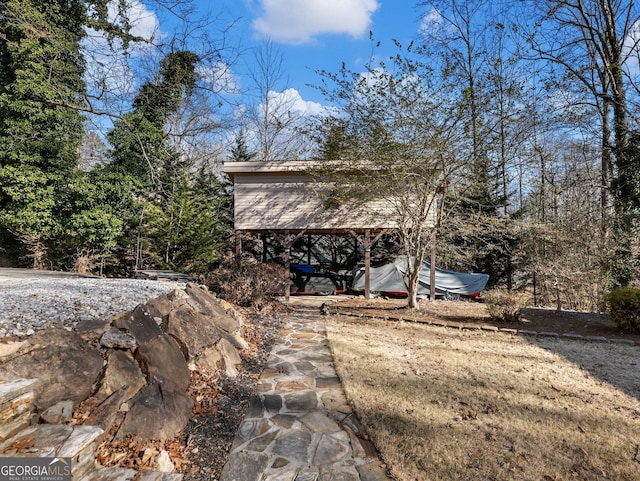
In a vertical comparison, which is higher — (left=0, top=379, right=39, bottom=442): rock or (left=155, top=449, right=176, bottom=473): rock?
(left=0, top=379, right=39, bottom=442): rock

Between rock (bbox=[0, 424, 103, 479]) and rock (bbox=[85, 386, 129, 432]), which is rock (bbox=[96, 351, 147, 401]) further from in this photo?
rock (bbox=[0, 424, 103, 479])

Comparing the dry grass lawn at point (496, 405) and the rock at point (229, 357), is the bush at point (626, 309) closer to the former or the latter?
the dry grass lawn at point (496, 405)

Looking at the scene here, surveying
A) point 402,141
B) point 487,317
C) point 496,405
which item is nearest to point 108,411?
point 496,405

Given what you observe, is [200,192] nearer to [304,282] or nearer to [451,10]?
[304,282]

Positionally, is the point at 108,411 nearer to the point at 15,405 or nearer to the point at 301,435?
the point at 15,405

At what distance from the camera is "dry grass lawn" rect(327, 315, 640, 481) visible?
2422mm

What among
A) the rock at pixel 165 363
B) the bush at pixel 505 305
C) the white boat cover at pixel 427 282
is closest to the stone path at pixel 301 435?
A: the rock at pixel 165 363

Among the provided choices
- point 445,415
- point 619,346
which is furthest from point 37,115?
point 619,346

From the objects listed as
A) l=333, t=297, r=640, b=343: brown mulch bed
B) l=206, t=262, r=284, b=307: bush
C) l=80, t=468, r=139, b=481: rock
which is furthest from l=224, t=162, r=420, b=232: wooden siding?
l=80, t=468, r=139, b=481: rock

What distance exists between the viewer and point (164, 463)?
7.48 ft

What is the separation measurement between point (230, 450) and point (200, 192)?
13828mm

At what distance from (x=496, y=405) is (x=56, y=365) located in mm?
3884

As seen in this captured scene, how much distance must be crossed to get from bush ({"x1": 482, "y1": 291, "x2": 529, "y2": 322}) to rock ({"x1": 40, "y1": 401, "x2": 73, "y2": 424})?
7279 mm

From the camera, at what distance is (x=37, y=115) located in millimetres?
10406
